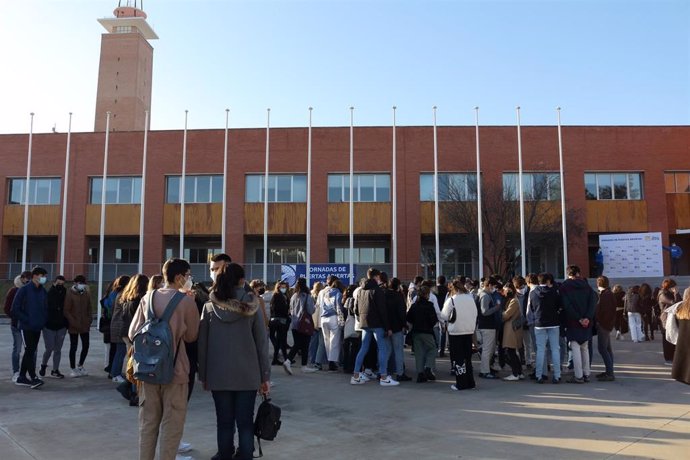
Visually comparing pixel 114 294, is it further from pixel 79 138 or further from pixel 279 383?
pixel 79 138

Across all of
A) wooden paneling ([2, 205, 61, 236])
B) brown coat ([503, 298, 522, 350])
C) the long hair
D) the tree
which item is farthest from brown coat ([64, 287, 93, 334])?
wooden paneling ([2, 205, 61, 236])

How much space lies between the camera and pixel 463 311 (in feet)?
29.2

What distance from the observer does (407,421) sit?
6668 mm

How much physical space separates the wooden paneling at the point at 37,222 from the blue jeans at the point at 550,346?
3207 centimetres

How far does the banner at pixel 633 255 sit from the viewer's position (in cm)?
2686

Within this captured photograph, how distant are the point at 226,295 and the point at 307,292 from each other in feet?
21.2

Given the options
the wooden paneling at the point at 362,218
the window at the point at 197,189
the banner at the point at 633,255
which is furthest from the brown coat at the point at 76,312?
the banner at the point at 633,255

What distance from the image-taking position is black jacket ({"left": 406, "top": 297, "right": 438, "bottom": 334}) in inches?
378

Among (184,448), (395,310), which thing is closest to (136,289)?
(184,448)

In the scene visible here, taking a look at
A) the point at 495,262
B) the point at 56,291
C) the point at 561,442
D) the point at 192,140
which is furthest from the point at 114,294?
the point at 192,140

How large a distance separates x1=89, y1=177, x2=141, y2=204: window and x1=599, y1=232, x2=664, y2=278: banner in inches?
1057

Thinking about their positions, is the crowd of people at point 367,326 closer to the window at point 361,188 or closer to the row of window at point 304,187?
the window at point 361,188

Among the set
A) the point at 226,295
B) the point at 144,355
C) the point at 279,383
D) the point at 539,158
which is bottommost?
the point at 279,383

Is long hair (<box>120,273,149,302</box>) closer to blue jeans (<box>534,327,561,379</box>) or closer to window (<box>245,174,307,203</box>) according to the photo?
blue jeans (<box>534,327,561,379</box>)
